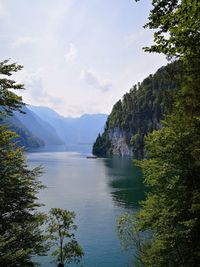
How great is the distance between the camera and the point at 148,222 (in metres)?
23.8

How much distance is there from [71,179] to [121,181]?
1977cm

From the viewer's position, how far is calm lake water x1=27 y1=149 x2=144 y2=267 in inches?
1603

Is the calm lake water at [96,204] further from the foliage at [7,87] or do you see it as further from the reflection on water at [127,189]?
the foliage at [7,87]

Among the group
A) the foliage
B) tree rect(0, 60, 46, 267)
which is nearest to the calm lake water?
tree rect(0, 60, 46, 267)

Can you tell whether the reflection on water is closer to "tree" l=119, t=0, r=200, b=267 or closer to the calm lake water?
the calm lake water

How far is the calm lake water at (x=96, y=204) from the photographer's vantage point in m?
40.7

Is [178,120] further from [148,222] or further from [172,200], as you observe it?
[148,222]

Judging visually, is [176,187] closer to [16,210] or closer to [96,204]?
[16,210]

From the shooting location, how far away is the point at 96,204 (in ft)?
234

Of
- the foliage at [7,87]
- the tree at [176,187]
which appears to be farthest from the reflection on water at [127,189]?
the foliage at [7,87]

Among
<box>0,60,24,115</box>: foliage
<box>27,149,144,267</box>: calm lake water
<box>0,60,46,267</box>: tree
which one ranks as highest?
<box>0,60,24,115</box>: foliage

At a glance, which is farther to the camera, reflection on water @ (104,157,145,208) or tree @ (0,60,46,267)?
reflection on water @ (104,157,145,208)

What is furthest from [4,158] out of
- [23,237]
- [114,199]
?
[114,199]

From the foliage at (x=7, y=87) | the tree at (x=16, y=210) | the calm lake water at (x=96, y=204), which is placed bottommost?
the calm lake water at (x=96, y=204)
